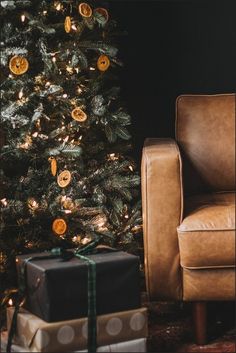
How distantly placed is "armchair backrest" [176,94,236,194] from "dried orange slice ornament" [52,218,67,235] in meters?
0.56

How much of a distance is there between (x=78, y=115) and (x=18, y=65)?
360 millimetres

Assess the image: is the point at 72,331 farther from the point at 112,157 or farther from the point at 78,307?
the point at 112,157

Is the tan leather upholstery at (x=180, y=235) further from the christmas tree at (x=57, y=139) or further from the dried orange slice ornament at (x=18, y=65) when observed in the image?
the dried orange slice ornament at (x=18, y=65)

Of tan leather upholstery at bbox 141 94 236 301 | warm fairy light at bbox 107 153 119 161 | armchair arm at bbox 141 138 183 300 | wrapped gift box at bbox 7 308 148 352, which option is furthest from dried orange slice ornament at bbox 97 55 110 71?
wrapped gift box at bbox 7 308 148 352

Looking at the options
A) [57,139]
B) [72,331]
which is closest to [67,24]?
[57,139]

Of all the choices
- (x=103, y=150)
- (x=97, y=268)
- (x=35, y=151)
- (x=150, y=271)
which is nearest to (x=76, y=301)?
(x=97, y=268)

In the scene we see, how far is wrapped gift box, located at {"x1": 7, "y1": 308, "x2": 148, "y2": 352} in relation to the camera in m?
2.21

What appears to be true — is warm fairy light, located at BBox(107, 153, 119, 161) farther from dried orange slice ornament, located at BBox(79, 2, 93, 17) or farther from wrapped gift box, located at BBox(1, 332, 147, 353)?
wrapped gift box, located at BBox(1, 332, 147, 353)

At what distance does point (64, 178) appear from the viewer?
115 inches

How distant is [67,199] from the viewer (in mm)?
2955

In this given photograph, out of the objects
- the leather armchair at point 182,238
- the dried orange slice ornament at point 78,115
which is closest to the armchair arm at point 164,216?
the leather armchair at point 182,238

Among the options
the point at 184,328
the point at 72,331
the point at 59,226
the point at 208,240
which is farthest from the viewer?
the point at 59,226

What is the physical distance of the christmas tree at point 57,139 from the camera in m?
2.84

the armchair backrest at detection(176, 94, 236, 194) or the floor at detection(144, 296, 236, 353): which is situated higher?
the armchair backrest at detection(176, 94, 236, 194)
